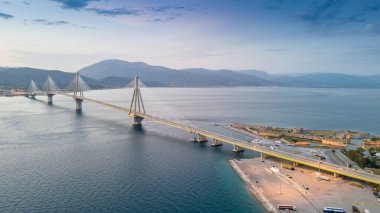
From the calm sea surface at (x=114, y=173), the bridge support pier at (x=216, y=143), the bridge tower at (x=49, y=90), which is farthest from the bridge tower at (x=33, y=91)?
the bridge support pier at (x=216, y=143)

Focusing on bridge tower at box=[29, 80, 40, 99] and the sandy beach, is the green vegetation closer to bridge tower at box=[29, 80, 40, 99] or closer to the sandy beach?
the sandy beach

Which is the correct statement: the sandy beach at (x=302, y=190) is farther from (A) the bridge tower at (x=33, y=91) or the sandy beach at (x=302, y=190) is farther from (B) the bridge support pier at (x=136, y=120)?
(A) the bridge tower at (x=33, y=91)

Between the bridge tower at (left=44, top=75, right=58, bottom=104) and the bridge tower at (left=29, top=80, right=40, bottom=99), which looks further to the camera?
the bridge tower at (left=29, top=80, right=40, bottom=99)

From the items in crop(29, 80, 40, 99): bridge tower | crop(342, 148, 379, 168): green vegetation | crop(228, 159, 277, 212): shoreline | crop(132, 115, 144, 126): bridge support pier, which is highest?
crop(29, 80, 40, 99): bridge tower

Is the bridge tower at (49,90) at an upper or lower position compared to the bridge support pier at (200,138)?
upper

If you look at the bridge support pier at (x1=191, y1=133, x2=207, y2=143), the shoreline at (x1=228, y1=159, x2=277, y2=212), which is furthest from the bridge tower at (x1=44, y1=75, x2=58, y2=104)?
the shoreline at (x1=228, y1=159, x2=277, y2=212)

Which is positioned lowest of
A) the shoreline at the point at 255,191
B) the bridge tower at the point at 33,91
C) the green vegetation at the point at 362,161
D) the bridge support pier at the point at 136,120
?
the shoreline at the point at 255,191

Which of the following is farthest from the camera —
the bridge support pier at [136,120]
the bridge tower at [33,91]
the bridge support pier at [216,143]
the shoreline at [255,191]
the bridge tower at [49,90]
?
the bridge tower at [33,91]

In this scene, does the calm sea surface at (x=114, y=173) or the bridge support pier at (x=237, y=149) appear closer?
the calm sea surface at (x=114, y=173)

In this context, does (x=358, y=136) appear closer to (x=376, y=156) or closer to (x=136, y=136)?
(x=376, y=156)
